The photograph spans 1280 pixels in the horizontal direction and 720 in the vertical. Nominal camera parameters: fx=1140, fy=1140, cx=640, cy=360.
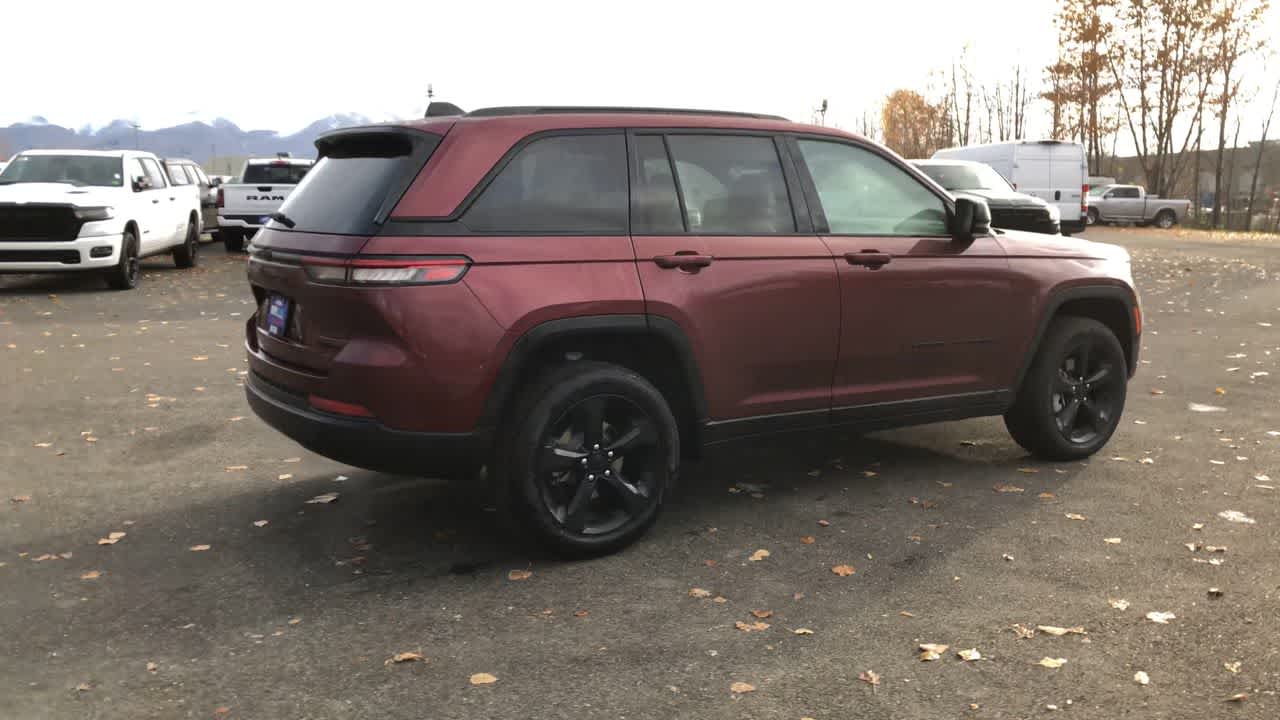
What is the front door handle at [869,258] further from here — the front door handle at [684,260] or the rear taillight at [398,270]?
the rear taillight at [398,270]

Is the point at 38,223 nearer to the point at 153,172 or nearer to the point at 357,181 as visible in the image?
the point at 153,172

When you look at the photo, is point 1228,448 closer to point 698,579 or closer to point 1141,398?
point 1141,398

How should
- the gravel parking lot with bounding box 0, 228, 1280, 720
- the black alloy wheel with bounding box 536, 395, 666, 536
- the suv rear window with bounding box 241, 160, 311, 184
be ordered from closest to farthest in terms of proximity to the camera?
1. the gravel parking lot with bounding box 0, 228, 1280, 720
2. the black alloy wheel with bounding box 536, 395, 666, 536
3. the suv rear window with bounding box 241, 160, 311, 184

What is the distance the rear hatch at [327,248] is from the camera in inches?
175

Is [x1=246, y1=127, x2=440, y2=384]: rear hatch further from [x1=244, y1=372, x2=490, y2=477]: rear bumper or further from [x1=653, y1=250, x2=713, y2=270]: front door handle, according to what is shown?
[x1=653, y1=250, x2=713, y2=270]: front door handle

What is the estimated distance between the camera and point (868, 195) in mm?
5602

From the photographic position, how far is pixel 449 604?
435cm

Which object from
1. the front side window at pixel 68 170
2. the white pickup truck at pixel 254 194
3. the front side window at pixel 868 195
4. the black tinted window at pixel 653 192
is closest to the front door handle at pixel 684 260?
the black tinted window at pixel 653 192

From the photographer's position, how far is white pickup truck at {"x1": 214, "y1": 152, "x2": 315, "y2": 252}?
2150 cm

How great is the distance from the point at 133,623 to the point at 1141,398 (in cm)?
692

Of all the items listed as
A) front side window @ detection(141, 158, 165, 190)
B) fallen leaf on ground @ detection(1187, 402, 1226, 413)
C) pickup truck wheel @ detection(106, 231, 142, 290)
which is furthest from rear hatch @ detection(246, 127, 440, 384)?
front side window @ detection(141, 158, 165, 190)

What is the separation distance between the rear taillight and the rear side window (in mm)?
1149

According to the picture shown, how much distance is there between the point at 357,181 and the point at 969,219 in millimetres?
2973

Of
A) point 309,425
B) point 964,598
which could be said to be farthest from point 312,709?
point 964,598
